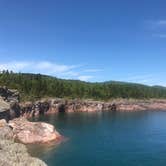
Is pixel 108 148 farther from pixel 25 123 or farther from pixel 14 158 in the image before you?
pixel 14 158

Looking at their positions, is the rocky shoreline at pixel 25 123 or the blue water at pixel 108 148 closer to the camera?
the rocky shoreline at pixel 25 123

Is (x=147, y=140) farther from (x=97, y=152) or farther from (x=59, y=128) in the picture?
(x=59, y=128)

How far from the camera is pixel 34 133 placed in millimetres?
86875

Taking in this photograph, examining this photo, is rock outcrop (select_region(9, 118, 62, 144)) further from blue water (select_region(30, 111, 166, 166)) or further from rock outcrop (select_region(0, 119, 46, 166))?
rock outcrop (select_region(0, 119, 46, 166))

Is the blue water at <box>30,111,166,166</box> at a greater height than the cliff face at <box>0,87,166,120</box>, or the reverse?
the cliff face at <box>0,87,166,120</box>

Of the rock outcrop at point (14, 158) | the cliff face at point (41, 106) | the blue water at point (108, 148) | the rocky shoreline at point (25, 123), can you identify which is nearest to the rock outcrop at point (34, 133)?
the rocky shoreline at point (25, 123)

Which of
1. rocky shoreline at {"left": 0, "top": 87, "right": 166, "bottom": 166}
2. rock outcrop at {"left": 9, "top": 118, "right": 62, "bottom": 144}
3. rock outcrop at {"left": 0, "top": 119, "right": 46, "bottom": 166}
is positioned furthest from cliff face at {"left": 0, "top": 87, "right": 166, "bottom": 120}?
rock outcrop at {"left": 0, "top": 119, "right": 46, "bottom": 166}

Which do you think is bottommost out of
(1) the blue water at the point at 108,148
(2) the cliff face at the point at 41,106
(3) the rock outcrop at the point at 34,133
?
(1) the blue water at the point at 108,148

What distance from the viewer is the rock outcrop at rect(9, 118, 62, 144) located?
279 feet

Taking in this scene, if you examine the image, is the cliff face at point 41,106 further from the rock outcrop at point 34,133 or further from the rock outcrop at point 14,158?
the rock outcrop at point 14,158

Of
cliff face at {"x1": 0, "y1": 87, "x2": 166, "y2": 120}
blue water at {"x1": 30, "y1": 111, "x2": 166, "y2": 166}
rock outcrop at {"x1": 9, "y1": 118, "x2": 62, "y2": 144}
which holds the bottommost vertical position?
blue water at {"x1": 30, "y1": 111, "x2": 166, "y2": 166}

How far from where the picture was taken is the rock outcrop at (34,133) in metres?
85.0

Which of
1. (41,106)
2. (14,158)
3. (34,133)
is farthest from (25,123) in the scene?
(41,106)

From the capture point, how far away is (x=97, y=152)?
250ft
